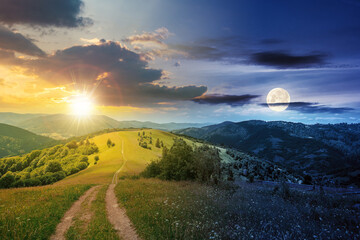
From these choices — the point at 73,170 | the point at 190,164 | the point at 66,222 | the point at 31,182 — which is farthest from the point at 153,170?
the point at 73,170

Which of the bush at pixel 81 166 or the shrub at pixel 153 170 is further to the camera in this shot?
the bush at pixel 81 166

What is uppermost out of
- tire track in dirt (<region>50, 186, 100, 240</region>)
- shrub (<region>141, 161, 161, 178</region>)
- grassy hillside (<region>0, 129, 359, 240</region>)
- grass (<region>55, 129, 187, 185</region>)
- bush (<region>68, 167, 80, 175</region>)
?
grassy hillside (<region>0, 129, 359, 240</region>)

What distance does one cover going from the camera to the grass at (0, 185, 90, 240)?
11.0 meters

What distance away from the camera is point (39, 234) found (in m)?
11.1

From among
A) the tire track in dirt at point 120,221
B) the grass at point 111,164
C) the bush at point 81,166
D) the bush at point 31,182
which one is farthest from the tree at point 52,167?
the tire track in dirt at point 120,221

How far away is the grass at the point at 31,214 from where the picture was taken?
1100 centimetres

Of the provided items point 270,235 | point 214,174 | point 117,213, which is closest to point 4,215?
point 117,213

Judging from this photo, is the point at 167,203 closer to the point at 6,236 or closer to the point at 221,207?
the point at 221,207

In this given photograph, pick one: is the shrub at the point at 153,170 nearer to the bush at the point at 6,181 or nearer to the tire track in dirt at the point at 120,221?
the tire track in dirt at the point at 120,221

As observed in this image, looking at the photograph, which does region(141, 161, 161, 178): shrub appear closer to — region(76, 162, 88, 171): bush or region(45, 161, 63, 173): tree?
region(76, 162, 88, 171): bush

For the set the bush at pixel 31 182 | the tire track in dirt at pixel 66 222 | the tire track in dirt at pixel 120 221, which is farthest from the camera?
the bush at pixel 31 182

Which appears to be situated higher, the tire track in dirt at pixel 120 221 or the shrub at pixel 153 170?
the tire track in dirt at pixel 120 221

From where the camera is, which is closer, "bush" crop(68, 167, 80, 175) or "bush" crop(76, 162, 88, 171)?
"bush" crop(68, 167, 80, 175)

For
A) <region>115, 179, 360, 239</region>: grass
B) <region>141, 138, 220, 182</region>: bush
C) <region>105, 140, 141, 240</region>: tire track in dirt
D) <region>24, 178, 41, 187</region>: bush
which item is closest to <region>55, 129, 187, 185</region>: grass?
<region>24, 178, 41, 187</region>: bush
